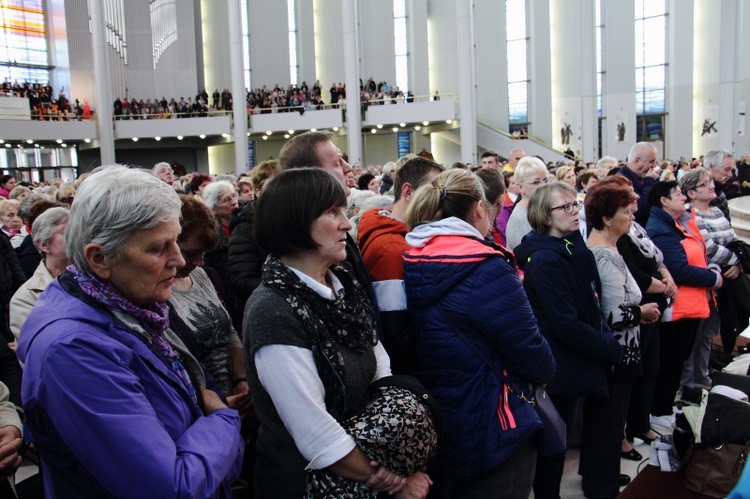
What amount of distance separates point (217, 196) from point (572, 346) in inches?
109

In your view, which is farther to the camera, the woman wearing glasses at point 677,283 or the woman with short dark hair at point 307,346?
the woman wearing glasses at point 677,283

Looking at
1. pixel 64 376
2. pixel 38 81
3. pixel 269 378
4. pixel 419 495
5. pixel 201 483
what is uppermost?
pixel 38 81

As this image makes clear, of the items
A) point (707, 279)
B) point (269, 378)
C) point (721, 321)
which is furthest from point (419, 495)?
point (721, 321)

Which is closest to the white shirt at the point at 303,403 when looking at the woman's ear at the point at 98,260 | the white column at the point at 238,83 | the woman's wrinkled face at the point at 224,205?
the woman's ear at the point at 98,260

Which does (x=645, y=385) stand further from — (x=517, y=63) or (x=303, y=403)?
(x=517, y=63)

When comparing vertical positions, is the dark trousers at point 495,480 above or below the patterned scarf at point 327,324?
below

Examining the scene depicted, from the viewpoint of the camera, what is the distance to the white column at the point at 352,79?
72.7 feet

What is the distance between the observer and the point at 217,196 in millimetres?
4609

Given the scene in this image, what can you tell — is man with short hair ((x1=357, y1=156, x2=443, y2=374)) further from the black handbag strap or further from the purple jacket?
the purple jacket

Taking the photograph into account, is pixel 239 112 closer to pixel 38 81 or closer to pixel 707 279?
pixel 38 81

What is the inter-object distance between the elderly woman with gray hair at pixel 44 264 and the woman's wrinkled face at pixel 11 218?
12.0ft

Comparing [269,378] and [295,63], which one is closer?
[269,378]

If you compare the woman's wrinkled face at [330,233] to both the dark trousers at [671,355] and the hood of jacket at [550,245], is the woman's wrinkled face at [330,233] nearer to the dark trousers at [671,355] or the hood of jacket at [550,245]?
the hood of jacket at [550,245]

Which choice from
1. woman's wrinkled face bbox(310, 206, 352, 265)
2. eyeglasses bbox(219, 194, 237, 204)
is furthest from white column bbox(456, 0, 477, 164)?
woman's wrinkled face bbox(310, 206, 352, 265)
